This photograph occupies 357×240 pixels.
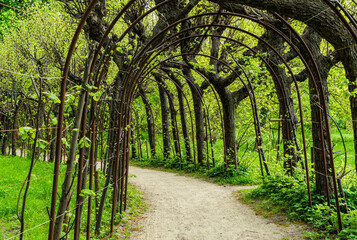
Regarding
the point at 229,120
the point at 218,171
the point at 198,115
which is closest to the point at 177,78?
the point at 198,115

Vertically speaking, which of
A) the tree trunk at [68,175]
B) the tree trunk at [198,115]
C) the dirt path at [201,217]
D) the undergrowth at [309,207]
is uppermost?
the tree trunk at [198,115]

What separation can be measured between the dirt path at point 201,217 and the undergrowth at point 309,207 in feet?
1.09

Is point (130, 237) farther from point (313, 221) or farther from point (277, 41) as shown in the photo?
point (277, 41)

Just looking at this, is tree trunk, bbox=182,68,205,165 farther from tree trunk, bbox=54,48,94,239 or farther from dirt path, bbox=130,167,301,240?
tree trunk, bbox=54,48,94,239

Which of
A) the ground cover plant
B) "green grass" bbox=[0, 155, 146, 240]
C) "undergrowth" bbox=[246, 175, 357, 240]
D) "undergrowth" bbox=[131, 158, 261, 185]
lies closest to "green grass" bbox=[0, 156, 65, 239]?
"green grass" bbox=[0, 155, 146, 240]

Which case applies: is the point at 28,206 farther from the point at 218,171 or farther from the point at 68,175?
the point at 218,171

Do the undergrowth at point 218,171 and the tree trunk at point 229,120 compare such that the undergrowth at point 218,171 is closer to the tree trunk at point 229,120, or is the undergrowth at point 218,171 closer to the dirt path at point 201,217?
the tree trunk at point 229,120

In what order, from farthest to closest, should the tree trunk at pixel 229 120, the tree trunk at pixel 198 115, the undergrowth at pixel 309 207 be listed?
the tree trunk at pixel 198 115 → the tree trunk at pixel 229 120 → the undergrowth at pixel 309 207

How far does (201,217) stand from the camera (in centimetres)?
478

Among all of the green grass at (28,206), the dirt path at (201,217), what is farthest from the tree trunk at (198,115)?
the green grass at (28,206)

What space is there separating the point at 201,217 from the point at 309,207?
6.13 ft

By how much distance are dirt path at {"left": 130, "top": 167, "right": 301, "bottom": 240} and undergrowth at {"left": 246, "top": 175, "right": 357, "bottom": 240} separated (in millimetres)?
333

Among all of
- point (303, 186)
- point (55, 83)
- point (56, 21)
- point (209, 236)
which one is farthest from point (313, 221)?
point (55, 83)

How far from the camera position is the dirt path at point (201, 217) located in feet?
12.8
